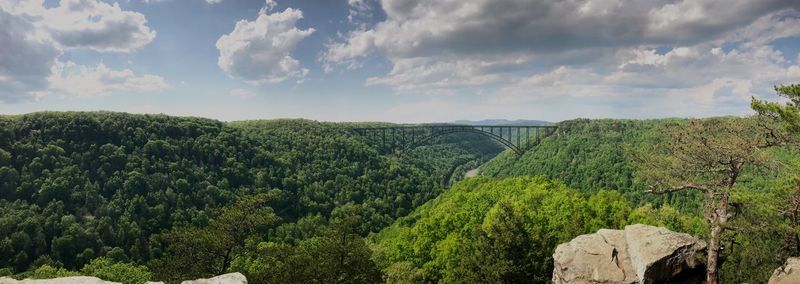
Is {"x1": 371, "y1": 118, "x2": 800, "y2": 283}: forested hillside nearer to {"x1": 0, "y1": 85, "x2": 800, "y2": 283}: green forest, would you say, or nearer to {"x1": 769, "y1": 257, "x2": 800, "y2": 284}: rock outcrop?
{"x1": 0, "y1": 85, "x2": 800, "y2": 283}: green forest

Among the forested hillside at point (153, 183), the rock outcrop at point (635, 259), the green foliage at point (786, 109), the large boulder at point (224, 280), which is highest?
the green foliage at point (786, 109)

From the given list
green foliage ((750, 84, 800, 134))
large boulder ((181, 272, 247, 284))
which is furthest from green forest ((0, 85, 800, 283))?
large boulder ((181, 272, 247, 284))

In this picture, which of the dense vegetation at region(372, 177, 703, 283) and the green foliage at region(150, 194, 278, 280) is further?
the dense vegetation at region(372, 177, 703, 283)

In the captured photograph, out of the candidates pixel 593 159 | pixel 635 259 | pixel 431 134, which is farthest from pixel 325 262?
pixel 431 134

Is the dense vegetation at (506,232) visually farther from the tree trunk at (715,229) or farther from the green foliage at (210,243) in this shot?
the green foliage at (210,243)

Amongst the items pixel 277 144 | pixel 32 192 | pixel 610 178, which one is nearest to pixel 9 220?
pixel 32 192

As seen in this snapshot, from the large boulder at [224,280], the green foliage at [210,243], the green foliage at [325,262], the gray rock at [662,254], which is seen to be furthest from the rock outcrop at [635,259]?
the green foliage at [210,243]

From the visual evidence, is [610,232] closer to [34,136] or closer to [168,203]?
[168,203]
